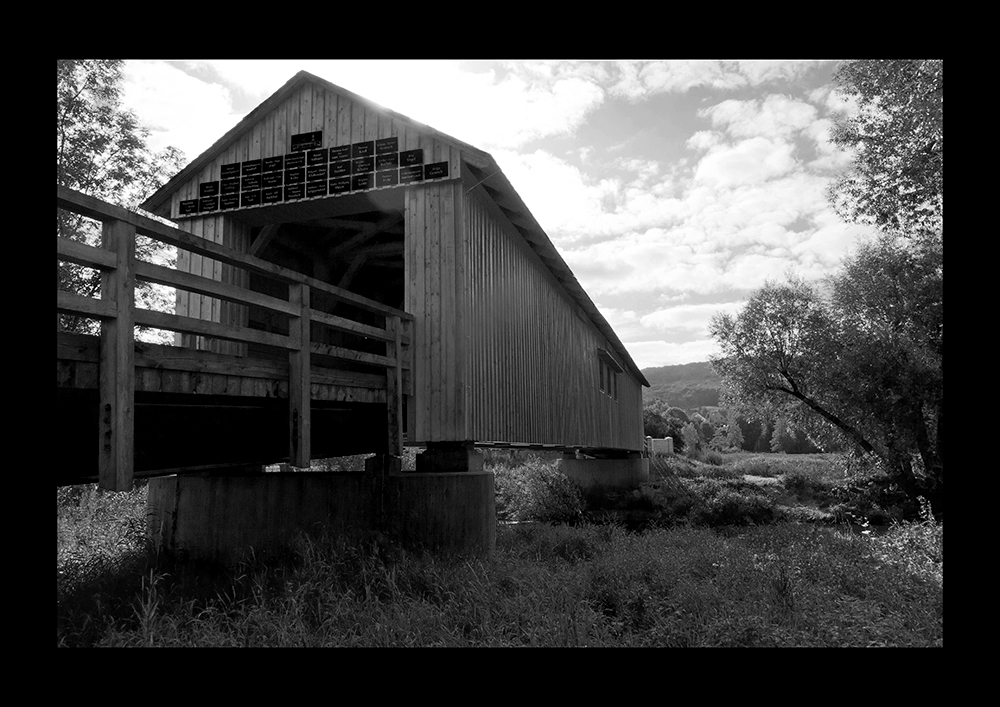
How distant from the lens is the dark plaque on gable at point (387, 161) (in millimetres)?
9039

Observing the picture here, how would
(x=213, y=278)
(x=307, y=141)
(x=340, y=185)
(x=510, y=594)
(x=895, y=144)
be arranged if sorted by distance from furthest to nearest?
(x=213, y=278) → (x=307, y=141) → (x=340, y=185) → (x=895, y=144) → (x=510, y=594)

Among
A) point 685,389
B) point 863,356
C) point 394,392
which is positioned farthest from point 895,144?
point 685,389

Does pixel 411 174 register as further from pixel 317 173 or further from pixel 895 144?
pixel 895 144

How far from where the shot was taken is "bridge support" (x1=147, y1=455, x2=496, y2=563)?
847 centimetres

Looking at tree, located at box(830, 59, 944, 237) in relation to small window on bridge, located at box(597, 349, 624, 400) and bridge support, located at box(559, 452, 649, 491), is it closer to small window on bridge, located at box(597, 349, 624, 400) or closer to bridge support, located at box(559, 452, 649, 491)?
small window on bridge, located at box(597, 349, 624, 400)

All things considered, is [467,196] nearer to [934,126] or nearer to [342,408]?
[342,408]

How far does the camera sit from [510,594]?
267 inches

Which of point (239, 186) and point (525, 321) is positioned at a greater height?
point (239, 186)

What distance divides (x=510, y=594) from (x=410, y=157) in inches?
225

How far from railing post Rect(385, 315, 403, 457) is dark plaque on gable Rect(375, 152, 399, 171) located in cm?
222
